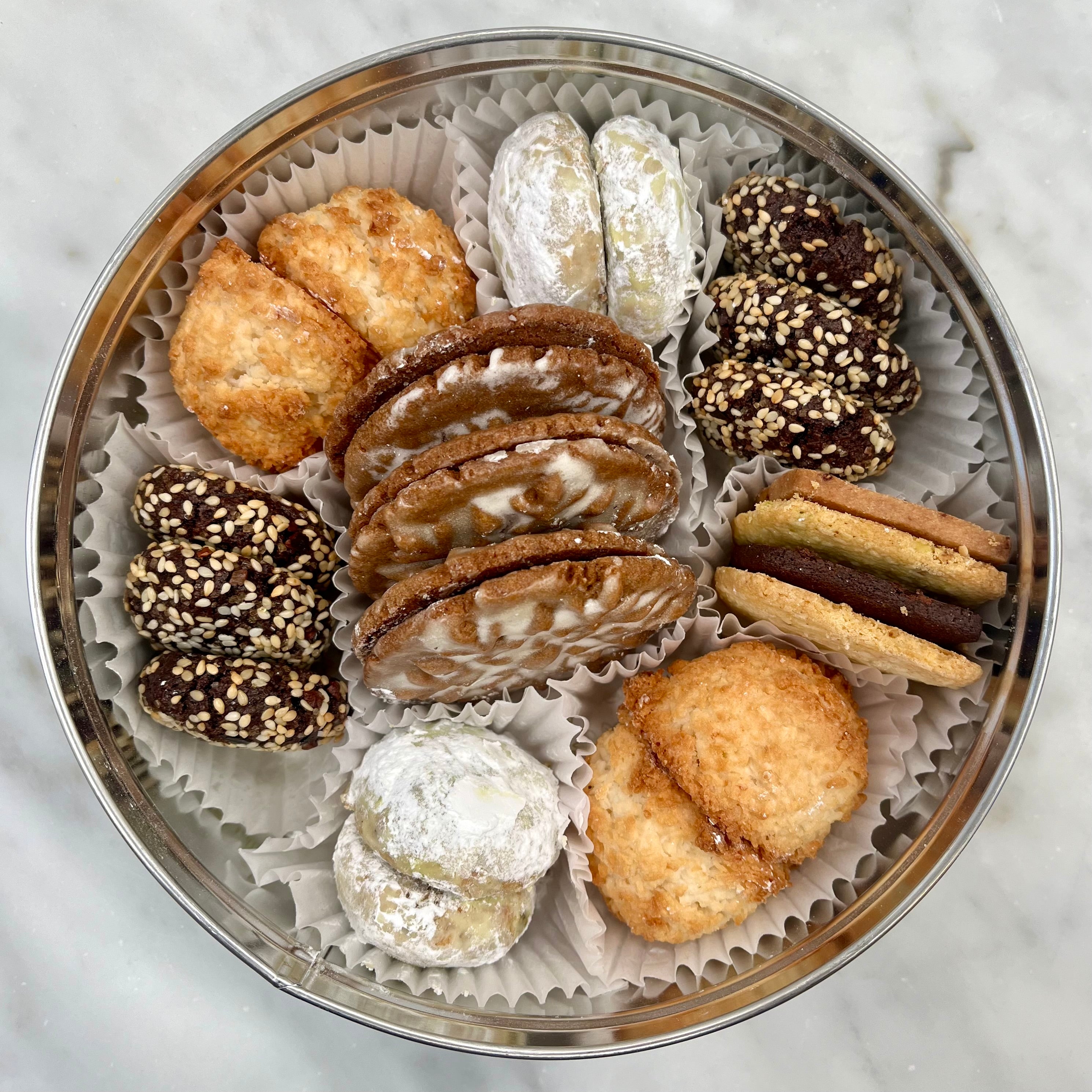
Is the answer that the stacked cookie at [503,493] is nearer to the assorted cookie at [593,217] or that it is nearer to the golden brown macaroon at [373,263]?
the assorted cookie at [593,217]

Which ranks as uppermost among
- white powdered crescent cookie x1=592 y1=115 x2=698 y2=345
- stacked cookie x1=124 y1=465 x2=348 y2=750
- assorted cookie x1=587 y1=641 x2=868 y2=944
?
white powdered crescent cookie x1=592 y1=115 x2=698 y2=345

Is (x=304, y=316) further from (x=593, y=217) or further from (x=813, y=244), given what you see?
(x=813, y=244)

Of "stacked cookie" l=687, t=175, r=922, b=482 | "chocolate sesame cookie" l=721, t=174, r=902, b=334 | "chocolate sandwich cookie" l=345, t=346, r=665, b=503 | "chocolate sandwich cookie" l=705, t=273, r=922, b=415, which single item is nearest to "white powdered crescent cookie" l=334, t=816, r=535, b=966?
"chocolate sandwich cookie" l=345, t=346, r=665, b=503

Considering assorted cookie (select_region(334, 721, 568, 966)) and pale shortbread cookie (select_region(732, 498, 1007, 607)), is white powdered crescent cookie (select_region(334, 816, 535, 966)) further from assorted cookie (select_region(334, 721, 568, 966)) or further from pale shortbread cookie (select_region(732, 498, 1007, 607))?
pale shortbread cookie (select_region(732, 498, 1007, 607))

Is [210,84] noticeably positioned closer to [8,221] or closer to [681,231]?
[8,221]

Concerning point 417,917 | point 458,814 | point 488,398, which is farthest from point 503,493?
point 417,917

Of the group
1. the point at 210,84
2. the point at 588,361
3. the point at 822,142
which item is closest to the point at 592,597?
the point at 588,361
